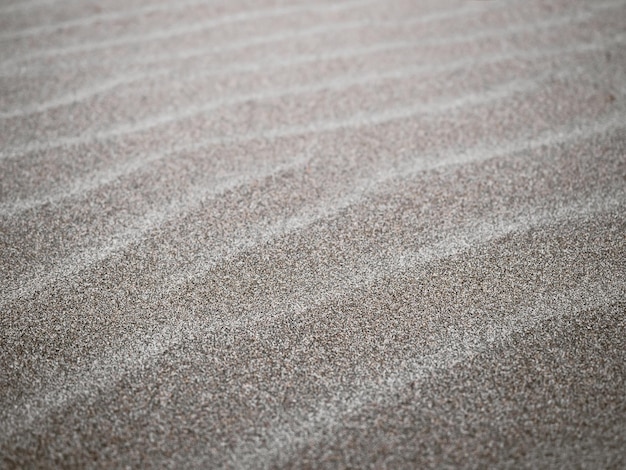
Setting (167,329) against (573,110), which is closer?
(167,329)

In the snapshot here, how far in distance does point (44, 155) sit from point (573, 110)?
154 cm

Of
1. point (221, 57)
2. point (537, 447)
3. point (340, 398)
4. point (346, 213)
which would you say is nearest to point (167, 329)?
point (340, 398)

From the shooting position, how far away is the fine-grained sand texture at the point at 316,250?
37.7 inches

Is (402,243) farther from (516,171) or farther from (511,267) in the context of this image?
(516,171)

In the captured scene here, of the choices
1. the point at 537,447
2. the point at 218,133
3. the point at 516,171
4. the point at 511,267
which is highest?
the point at 218,133

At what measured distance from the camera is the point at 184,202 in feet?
4.59

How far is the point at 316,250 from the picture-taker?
1.26 metres

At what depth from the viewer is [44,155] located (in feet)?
5.15

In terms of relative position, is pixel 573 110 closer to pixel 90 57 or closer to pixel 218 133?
pixel 218 133

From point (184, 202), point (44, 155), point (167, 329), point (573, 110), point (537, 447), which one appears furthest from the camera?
point (573, 110)

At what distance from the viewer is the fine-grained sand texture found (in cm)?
96

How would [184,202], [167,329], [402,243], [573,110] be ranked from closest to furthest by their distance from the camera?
[167,329] < [402,243] < [184,202] < [573,110]

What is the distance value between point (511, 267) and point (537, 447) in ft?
1.34

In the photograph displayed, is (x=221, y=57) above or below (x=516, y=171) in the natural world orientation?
above
